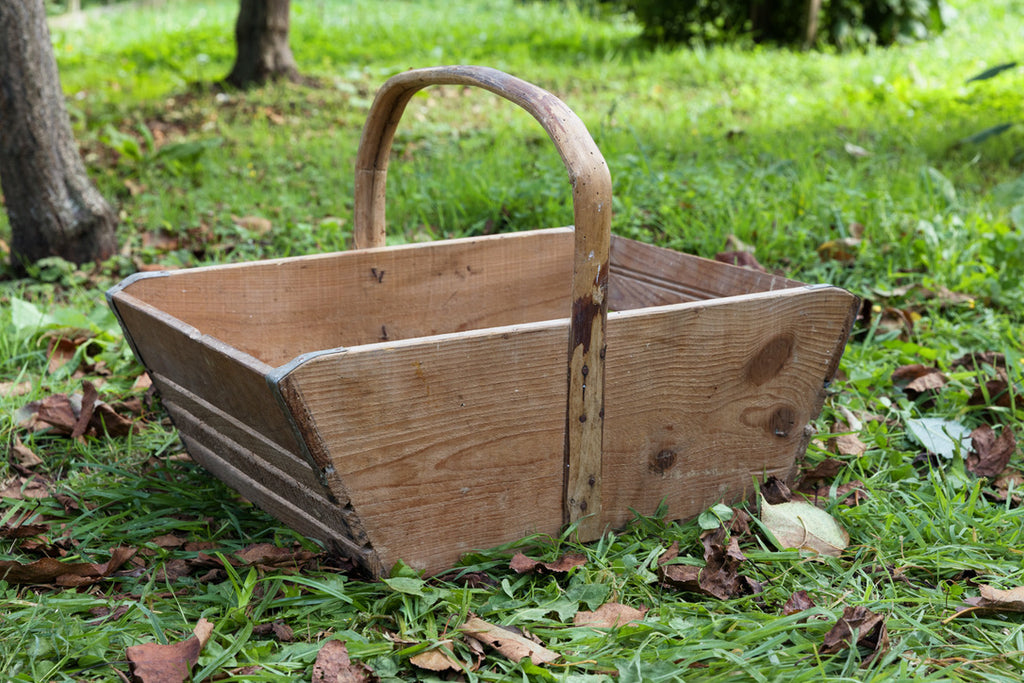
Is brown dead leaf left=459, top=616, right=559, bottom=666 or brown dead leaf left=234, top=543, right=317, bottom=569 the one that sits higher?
brown dead leaf left=459, top=616, right=559, bottom=666

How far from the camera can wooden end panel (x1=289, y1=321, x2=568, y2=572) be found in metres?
1.60

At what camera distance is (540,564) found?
1.79 meters

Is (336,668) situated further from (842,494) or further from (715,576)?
(842,494)

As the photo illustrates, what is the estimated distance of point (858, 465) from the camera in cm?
219

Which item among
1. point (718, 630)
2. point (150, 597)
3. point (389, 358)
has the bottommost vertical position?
point (150, 597)

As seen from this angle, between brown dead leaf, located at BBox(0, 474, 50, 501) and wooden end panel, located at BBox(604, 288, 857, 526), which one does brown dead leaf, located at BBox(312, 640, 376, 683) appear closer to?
wooden end panel, located at BBox(604, 288, 857, 526)

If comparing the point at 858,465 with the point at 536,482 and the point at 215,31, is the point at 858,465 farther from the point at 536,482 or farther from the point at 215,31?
the point at 215,31

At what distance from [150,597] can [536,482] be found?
763 mm

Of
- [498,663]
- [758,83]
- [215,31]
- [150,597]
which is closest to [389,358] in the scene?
[498,663]

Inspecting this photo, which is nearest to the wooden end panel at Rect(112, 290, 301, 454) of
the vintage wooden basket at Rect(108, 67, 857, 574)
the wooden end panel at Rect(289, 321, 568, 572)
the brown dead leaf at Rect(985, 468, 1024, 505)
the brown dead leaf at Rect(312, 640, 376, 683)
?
the vintage wooden basket at Rect(108, 67, 857, 574)

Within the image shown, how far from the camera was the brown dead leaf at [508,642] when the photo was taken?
1530mm

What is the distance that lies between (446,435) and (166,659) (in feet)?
1.97

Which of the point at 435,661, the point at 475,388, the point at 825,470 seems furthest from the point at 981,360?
the point at 435,661

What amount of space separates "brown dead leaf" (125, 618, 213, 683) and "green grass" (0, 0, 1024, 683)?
0.14ft
